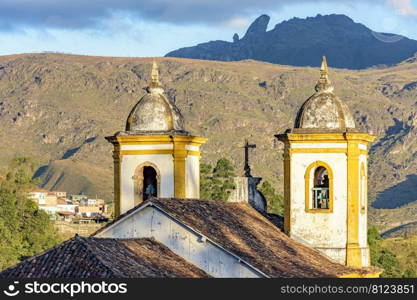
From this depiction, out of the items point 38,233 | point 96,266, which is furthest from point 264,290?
point 38,233

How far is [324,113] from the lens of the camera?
1441 inches

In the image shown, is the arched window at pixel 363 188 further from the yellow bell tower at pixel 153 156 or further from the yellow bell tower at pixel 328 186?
the yellow bell tower at pixel 153 156

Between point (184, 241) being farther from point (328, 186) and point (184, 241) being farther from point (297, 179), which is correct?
point (328, 186)

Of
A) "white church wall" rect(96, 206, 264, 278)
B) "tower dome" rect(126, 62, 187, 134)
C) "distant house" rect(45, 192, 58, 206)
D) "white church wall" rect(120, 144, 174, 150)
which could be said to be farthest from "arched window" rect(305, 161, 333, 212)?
"distant house" rect(45, 192, 58, 206)

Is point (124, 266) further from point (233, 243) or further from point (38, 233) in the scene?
point (38, 233)

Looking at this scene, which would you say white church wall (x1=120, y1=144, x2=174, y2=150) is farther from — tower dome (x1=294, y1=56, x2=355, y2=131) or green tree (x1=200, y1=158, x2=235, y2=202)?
green tree (x1=200, y1=158, x2=235, y2=202)

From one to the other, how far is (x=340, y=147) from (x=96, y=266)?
12.7 metres

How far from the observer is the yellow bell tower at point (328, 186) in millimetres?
35969

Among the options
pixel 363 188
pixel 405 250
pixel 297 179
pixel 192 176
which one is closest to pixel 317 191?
pixel 297 179

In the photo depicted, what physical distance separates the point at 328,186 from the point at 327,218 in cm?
90

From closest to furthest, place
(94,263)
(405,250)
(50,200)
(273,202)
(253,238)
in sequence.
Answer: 1. (94,263)
2. (253,238)
3. (273,202)
4. (405,250)
5. (50,200)

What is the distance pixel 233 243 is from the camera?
30.3 metres

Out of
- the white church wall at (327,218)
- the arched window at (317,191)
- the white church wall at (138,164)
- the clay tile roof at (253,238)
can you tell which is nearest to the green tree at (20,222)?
the white church wall at (138,164)

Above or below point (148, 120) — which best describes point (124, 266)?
below
